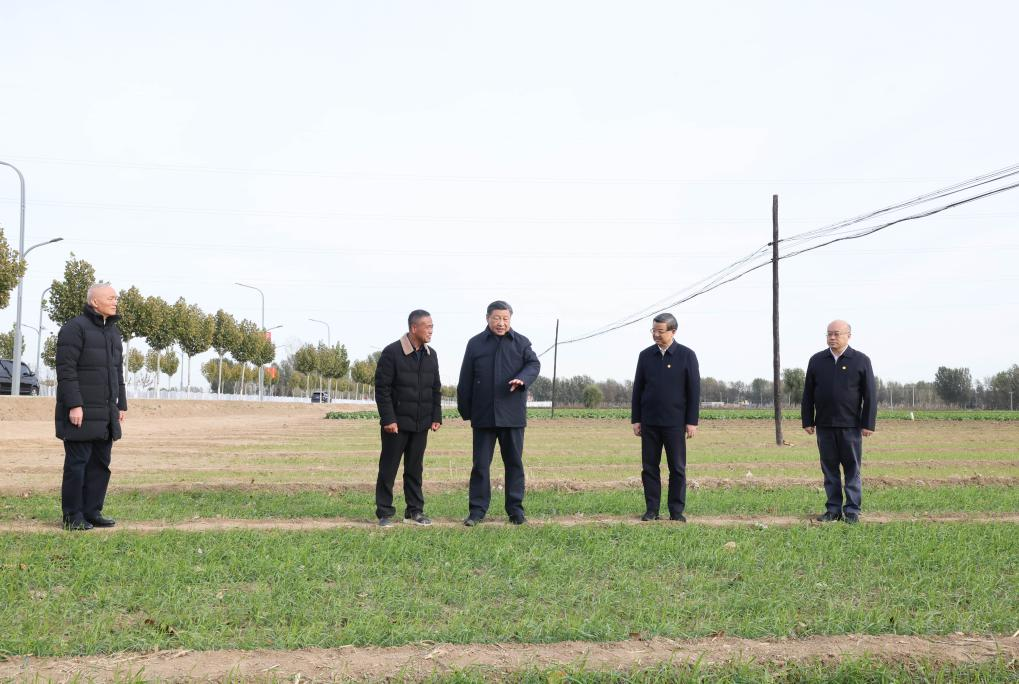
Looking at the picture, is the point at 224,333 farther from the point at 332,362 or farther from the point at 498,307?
the point at 498,307

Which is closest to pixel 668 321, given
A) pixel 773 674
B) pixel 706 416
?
pixel 773 674

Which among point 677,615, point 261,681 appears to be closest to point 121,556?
point 261,681

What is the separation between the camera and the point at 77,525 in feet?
24.5

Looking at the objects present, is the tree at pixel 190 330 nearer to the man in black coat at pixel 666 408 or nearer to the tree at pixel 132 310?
the tree at pixel 132 310

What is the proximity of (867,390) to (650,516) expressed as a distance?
2.69 m

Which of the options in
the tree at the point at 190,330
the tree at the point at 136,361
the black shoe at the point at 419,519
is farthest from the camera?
the tree at the point at 136,361

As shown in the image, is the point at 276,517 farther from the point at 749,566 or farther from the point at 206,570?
the point at 749,566

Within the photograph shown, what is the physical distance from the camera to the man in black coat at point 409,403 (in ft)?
27.0

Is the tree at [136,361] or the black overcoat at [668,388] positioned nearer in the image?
the black overcoat at [668,388]

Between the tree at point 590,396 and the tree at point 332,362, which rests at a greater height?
the tree at point 332,362

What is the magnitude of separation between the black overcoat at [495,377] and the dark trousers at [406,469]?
0.61 meters

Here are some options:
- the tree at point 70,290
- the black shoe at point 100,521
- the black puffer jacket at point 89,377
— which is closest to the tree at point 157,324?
the tree at point 70,290

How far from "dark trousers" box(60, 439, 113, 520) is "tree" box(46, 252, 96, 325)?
42425mm

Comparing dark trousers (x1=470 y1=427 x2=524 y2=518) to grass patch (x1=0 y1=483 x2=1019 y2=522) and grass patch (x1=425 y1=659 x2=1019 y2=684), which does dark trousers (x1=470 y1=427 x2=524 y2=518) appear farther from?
grass patch (x1=425 y1=659 x2=1019 y2=684)
